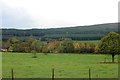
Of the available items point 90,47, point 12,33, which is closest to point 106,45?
point 90,47

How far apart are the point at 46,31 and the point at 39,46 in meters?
37.2

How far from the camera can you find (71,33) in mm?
126188

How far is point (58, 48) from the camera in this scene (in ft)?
278

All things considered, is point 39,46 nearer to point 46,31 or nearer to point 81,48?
point 81,48

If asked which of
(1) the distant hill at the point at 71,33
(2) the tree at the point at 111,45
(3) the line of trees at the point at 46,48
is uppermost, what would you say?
(1) the distant hill at the point at 71,33

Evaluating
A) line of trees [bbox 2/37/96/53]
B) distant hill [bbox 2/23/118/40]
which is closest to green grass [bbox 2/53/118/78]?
line of trees [bbox 2/37/96/53]

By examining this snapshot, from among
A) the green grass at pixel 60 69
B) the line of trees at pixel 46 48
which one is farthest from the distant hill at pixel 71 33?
the green grass at pixel 60 69

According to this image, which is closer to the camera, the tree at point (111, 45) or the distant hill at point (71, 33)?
the tree at point (111, 45)

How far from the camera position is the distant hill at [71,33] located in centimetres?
10519

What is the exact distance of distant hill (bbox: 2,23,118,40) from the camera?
105 m

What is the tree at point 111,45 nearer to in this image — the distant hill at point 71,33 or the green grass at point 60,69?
the green grass at point 60,69

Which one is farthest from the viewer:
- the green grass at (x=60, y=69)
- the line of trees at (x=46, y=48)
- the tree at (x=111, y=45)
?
the line of trees at (x=46, y=48)

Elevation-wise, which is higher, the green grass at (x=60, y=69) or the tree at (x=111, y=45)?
the tree at (x=111, y=45)

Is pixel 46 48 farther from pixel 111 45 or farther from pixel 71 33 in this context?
pixel 71 33
